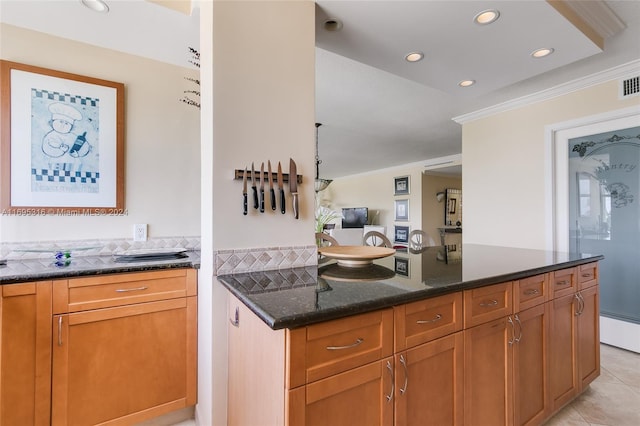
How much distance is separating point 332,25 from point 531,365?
2.14 metres

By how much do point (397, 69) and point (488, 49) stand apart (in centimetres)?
60

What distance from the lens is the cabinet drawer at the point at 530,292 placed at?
55.8 inches

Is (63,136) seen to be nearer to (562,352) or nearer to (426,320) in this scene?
(426,320)

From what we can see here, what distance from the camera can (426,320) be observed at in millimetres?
1096

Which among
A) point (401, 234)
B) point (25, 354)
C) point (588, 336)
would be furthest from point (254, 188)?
point (401, 234)

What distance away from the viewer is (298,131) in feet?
4.99

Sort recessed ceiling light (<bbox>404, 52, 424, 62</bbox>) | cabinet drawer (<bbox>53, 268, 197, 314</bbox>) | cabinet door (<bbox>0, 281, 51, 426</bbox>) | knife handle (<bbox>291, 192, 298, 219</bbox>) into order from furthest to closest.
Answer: recessed ceiling light (<bbox>404, 52, 424, 62</bbox>) → knife handle (<bbox>291, 192, 298, 219</bbox>) → cabinet drawer (<bbox>53, 268, 197, 314</bbox>) → cabinet door (<bbox>0, 281, 51, 426</bbox>)

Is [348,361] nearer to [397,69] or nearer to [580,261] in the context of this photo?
[580,261]

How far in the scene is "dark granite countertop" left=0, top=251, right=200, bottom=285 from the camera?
1.32 meters

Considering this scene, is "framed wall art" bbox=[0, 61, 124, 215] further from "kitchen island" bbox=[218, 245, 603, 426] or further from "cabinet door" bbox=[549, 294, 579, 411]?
"cabinet door" bbox=[549, 294, 579, 411]

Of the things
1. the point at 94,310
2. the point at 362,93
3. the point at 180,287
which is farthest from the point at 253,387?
the point at 362,93

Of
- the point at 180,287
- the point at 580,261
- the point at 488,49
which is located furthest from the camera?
the point at 488,49

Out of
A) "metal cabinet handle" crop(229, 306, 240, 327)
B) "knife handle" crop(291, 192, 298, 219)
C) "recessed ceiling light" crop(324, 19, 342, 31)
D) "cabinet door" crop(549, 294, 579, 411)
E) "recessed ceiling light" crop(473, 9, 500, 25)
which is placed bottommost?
"cabinet door" crop(549, 294, 579, 411)

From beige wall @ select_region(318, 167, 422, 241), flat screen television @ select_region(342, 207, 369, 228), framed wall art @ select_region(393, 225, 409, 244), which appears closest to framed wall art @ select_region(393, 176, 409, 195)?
beige wall @ select_region(318, 167, 422, 241)
